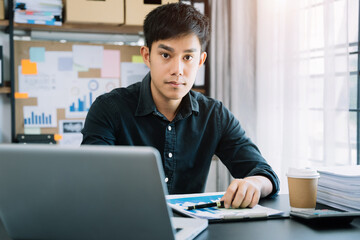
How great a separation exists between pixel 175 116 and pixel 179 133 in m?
0.07

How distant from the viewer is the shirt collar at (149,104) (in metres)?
1.51

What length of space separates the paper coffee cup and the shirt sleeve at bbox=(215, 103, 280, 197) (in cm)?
22

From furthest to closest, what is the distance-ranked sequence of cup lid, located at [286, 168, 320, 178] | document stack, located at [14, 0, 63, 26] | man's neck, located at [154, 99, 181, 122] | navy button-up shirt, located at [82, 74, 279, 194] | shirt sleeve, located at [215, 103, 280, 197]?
document stack, located at [14, 0, 63, 26]
man's neck, located at [154, 99, 181, 122]
navy button-up shirt, located at [82, 74, 279, 194]
shirt sleeve, located at [215, 103, 280, 197]
cup lid, located at [286, 168, 320, 178]

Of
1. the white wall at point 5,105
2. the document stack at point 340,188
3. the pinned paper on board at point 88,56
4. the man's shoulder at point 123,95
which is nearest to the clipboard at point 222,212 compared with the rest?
the document stack at point 340,188

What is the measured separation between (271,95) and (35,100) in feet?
5.11

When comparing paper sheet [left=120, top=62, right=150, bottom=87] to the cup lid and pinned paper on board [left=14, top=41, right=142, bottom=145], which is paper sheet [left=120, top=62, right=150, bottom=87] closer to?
pinned paper on board [left=14, top=41, right=142, bottom=145]

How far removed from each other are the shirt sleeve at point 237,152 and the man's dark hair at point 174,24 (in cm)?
31

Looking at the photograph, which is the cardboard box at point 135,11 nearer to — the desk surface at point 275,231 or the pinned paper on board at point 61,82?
the pinned paper on board at point 61,82

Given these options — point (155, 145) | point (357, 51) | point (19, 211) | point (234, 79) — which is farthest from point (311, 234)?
point (234, 79)

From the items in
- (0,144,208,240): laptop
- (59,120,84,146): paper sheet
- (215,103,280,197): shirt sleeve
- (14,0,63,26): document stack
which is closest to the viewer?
(0,144,208,240): laptop

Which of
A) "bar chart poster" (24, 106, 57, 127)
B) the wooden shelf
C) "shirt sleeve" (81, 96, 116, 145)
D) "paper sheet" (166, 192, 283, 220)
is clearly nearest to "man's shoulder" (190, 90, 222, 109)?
"shirt sleeve" (81, 96, 116, 145)

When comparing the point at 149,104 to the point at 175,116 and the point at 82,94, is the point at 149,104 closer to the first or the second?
the point at 175,116

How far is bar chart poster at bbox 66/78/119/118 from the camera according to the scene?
9.55 feet

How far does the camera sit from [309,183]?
3.29 feet
